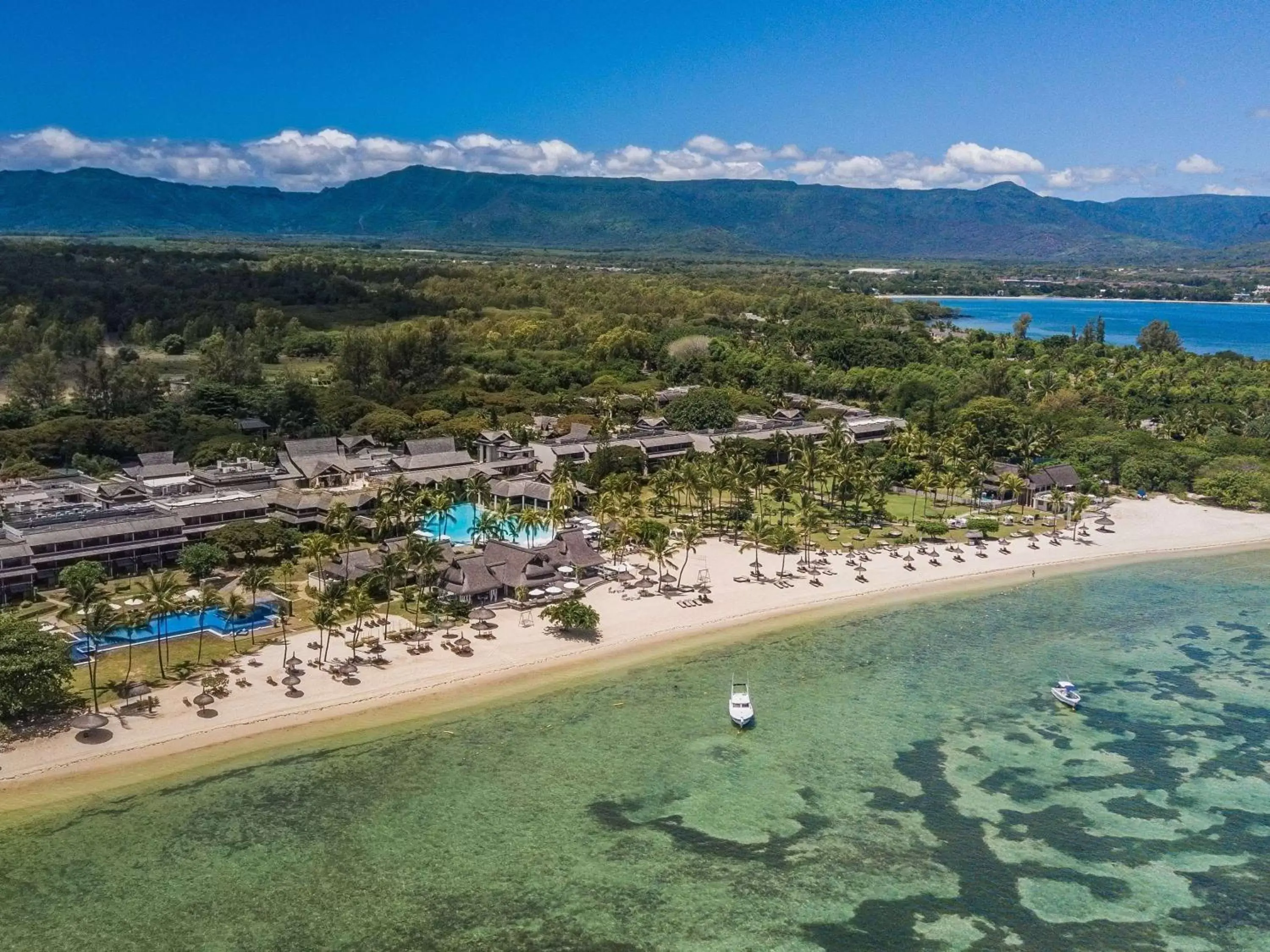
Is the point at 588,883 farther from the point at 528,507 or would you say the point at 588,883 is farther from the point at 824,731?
the point at 528,507

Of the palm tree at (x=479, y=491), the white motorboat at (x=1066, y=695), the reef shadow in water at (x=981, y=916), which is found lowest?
the reef shadow in water at (x=981, y=916)

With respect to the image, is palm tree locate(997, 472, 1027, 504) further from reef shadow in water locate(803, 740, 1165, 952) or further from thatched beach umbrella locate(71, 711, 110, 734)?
thatched beach umbrella locate(71, 711, 110, 734)

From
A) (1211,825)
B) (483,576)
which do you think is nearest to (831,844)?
(1211,825)

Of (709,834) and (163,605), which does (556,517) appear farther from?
(709,834)

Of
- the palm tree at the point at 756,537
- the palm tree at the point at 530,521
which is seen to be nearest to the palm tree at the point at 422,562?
the palm tree at the point at 530,521

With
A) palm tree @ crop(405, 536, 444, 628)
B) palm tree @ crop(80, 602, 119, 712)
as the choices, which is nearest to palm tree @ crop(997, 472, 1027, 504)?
palm tree @ crop(405, 536, 444, 628)

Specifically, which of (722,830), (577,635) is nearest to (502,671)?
(577,635)

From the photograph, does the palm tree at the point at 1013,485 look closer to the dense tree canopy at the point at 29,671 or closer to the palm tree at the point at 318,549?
the palm tree at the point at 318,549
